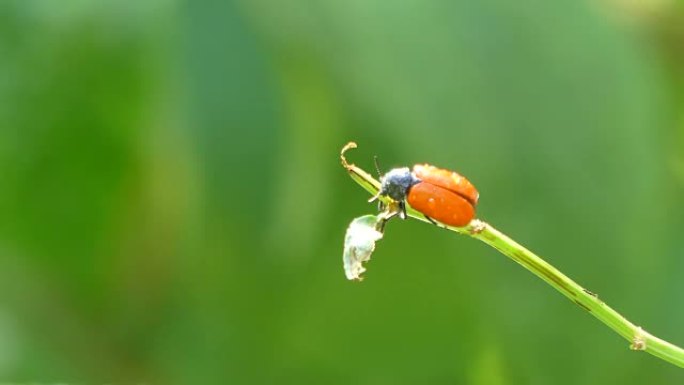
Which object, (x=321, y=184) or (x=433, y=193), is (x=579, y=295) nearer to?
(x=433, y=193)

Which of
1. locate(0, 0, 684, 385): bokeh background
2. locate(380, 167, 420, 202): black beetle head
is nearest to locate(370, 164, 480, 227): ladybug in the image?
locate(380, 167, 420, 202): black beetle head

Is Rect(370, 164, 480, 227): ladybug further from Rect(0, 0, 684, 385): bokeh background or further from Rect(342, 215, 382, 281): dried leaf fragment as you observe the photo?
Rect(0, 0, 684, 385): bokeh background

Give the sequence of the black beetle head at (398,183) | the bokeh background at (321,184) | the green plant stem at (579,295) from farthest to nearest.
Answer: the bokeh background at (321,184)
the black beetle head at (398,183)
the green plant stem at (579,295)

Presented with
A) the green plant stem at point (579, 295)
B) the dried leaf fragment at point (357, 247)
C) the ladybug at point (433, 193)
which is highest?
the ladybug at point (433, 193)

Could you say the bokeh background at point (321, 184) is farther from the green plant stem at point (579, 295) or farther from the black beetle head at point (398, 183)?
the green plant stem at point (579, 295)

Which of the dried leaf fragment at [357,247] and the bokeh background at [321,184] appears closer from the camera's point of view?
the dried leaf fragment at [357,247]

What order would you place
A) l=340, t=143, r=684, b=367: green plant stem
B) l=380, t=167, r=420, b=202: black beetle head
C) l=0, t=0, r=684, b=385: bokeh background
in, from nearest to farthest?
l=340, t=143, r=684, b=367: green plant stem, l=380, t=167, r=420, b=202: black beetle head, l=0, t=0, r=684, b=385: bokeh background

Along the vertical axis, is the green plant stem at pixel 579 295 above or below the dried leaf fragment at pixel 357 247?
below

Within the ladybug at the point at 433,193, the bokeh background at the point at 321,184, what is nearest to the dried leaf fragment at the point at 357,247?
the ladybug at the point at 433,193

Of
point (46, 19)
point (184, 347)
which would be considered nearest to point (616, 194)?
point (184, 347)

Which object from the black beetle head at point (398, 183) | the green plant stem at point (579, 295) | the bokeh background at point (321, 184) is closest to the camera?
the green plant stem at point (579, 295)
